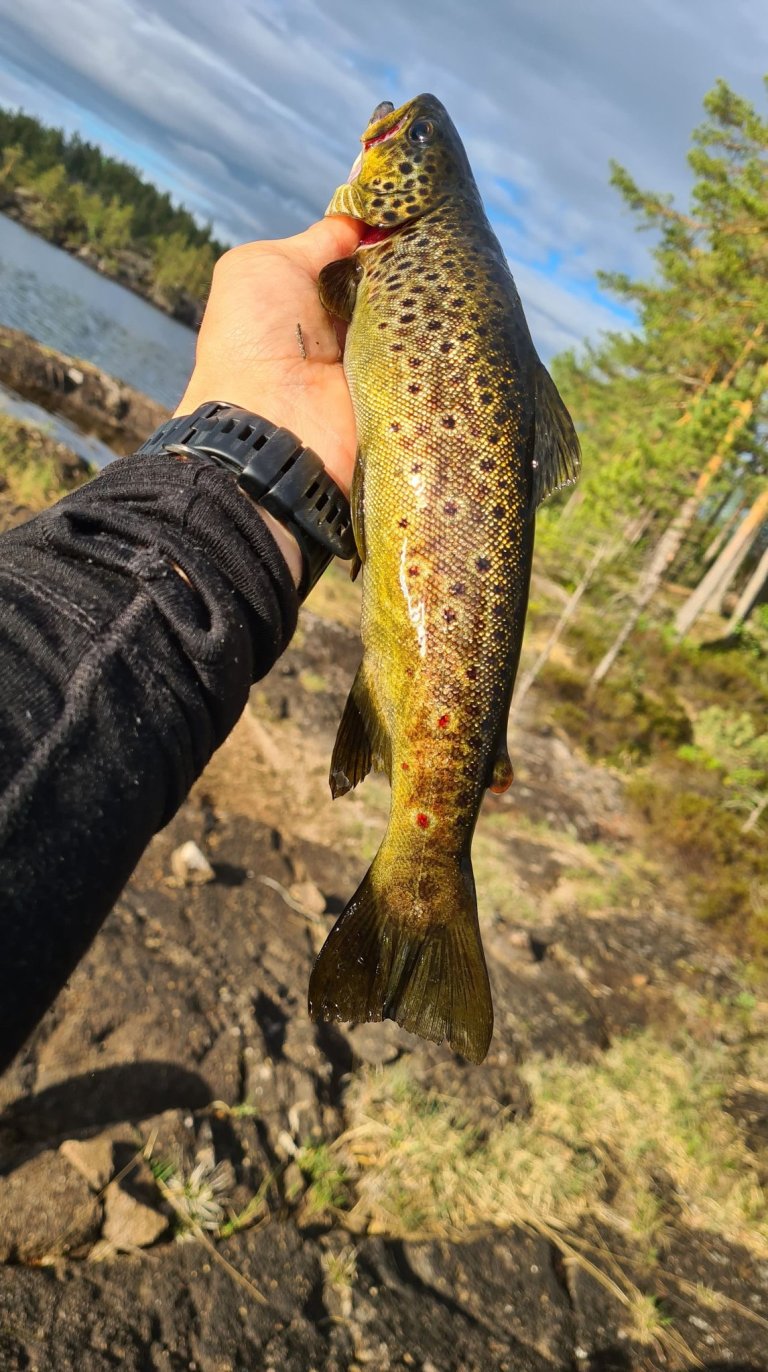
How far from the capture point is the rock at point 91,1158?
13.0 feet

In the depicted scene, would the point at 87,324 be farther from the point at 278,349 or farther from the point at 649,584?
the point at 278,349

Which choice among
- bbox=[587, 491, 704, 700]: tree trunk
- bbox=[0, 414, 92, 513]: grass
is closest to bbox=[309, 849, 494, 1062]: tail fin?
bbox=[0, 414, 92, 513]: grass

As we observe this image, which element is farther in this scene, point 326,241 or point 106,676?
point 326,241

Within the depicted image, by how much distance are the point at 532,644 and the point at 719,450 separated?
765 centimetres

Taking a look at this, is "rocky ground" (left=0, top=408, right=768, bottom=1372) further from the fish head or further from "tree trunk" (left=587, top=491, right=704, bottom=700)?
"tree trunk" (left=587, top=491, right=704, bottom=700)

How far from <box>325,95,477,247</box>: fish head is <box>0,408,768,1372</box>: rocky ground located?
463 cm

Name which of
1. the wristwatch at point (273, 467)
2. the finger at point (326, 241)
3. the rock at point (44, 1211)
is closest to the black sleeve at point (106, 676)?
the wristwatch at point (273, 467)

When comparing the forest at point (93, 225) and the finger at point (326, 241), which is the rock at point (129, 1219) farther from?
the forest at point (93, 225)

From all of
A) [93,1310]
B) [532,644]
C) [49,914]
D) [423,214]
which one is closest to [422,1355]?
[93,1310]

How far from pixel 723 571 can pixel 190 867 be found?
106 feet

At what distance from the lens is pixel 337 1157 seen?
5.00 meters

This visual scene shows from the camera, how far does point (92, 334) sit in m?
44.7

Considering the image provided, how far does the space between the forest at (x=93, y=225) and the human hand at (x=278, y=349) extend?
103 metres

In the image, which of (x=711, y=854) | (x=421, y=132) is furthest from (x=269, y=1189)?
(x=711, y=854)
